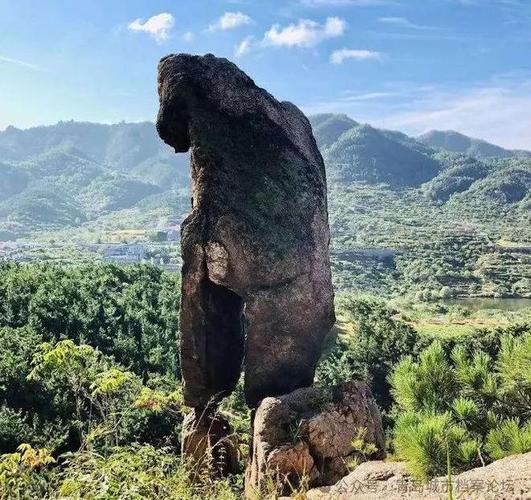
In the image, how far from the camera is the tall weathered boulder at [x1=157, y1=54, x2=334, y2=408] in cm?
887

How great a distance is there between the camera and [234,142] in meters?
9.35

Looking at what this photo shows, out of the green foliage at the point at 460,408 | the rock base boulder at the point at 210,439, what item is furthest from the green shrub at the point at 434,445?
the rock base boulder at the point at 210,439

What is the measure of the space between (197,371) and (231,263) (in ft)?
6.40

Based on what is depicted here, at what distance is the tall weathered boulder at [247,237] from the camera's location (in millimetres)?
8867

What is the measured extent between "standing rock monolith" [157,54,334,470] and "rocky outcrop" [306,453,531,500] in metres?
2.56

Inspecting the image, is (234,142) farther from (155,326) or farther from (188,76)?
(155,326)

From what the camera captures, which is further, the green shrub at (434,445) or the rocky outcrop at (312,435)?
the rocky outcrop at (312,435)

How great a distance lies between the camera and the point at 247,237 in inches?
347

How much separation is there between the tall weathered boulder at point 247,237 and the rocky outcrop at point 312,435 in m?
0.84

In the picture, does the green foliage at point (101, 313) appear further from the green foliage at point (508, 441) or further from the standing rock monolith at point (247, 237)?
the green foliage at point (508, 441)

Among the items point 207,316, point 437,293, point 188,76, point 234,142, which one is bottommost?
point 437,293

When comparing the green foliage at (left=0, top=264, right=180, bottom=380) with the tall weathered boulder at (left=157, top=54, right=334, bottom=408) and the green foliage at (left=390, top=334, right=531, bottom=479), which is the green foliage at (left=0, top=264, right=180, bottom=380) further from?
the green foliage at (left=390, top=334, right=531, bottom=479)

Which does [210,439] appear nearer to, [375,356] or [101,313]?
[375,356]

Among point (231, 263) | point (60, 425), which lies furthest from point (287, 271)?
point (60, 425)
